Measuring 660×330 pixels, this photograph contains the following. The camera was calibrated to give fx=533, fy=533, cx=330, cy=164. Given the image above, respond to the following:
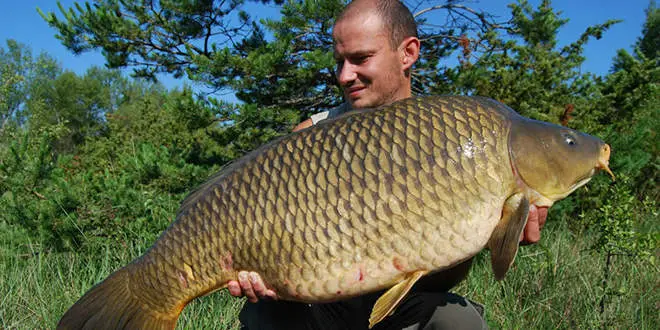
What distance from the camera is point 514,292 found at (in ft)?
8.62

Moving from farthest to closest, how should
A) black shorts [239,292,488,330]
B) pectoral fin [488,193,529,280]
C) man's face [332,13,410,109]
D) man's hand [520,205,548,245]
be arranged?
man's face [332,13,410,109]
black shorts [239,292,488,330]
man's hand [520,205,548,245]
pectoral fin [488,193,529,280]

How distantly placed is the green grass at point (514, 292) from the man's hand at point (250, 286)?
0.77m

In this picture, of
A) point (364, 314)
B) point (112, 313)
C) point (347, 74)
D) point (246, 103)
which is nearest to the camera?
point (112, 313)

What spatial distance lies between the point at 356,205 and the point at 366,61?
0.79m

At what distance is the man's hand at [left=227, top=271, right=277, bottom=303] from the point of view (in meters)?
1.50

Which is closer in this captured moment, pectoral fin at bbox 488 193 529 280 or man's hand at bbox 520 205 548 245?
pectoral fin at bbox 488 193 529 280

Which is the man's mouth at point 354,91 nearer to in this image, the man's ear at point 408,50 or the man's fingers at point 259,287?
the man's ear at point 408,50

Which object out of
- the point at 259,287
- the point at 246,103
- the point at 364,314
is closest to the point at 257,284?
the point at 259,287

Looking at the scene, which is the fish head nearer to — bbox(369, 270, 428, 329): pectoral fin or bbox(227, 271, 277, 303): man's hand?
bbox(369, 270, 428, 329): pectoral fin

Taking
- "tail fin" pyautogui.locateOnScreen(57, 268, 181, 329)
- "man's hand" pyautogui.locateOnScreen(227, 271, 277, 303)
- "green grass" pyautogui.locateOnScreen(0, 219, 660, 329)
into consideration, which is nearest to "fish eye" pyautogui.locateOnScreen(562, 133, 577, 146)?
"man's hand" pyautogui.locateOnScreen(227, 271, 277, 303)

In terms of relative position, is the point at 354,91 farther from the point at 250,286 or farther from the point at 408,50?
the point at 250,286

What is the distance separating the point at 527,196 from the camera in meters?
1.37

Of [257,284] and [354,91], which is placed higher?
[354,91]

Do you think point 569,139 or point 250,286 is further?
point 250,286
